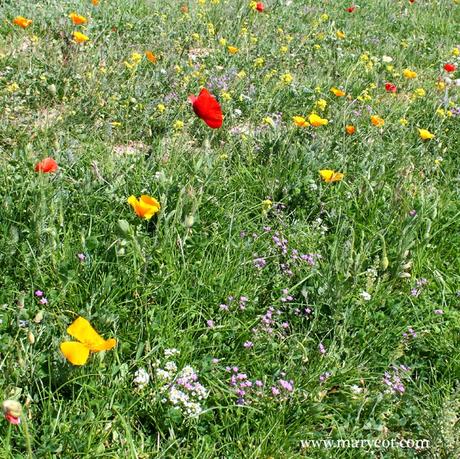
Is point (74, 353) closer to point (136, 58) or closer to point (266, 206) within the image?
point (266, 206)

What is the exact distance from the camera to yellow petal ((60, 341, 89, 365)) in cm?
172

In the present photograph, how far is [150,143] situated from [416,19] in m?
5.02

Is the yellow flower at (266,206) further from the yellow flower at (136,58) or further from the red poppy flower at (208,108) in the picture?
the yellow flower at (136,58)

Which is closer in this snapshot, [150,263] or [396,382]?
[396,382]

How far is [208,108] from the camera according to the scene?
8.97 feet

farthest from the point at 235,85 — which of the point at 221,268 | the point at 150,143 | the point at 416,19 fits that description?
the point at 416,19

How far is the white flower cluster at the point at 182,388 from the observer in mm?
2051

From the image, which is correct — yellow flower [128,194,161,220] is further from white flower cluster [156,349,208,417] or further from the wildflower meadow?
white flower cluster [156,349,208,417]

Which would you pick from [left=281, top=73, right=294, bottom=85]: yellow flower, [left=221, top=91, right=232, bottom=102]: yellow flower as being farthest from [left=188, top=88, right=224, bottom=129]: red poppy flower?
[left=281, top=73, right=294, bottom=85]: yellow flower

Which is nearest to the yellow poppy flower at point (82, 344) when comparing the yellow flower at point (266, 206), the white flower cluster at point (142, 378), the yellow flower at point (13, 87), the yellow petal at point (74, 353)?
the yellow petal at point (74, 353)

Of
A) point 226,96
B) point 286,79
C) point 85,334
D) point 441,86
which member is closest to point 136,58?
point 226,96

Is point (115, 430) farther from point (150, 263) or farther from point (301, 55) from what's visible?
point (301, 55)

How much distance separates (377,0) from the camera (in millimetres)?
8078

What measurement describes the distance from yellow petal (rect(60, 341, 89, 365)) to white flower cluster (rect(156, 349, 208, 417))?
432 mm
